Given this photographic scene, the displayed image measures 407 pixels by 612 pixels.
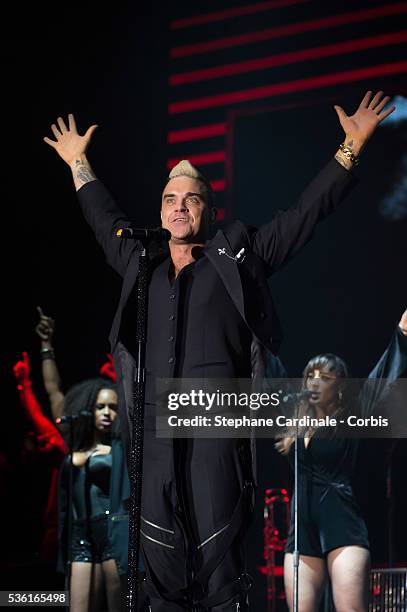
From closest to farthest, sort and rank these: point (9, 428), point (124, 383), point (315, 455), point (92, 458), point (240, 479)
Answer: point (240, 479) → point (124, 383) → point (315, 455) → point (92, 458) → point (9, 428)

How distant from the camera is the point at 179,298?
2.98 meters

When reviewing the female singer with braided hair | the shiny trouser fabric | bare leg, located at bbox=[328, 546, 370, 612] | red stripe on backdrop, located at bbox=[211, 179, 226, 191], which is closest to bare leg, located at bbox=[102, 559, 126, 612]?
the female singer with braided hair

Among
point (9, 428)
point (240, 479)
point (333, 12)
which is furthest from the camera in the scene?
point (9, 428)

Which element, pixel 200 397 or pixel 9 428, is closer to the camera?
pixel 200 397

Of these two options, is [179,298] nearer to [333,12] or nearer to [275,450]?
[275,450]

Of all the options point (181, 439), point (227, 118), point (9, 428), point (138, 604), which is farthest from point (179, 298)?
point (9, 428)

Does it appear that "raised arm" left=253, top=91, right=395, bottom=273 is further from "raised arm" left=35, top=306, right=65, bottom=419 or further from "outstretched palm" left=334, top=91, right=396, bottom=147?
"raised arm" left=35, top=306, right=65, bottom=419

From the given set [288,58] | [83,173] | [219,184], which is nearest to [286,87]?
[288,58]

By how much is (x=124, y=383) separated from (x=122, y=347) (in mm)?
134

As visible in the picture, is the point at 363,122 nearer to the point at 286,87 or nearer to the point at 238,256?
the point at 238,256

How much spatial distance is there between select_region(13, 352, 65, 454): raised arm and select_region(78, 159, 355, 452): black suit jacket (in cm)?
300

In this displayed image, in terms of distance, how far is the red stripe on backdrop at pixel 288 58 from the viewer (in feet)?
16.1

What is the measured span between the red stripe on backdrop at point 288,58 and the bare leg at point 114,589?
2.97 meters

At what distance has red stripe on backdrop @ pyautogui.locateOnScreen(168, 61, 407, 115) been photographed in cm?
493
